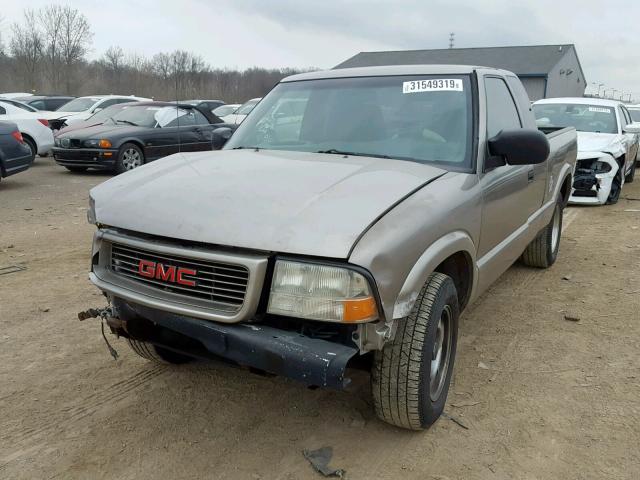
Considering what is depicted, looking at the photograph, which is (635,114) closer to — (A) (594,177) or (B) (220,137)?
(A) (594,177)

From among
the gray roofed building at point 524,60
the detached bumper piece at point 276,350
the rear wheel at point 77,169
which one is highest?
the gray roofed building at point 524,60

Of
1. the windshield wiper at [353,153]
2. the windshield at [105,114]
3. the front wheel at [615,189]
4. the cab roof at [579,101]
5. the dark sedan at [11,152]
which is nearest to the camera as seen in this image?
the windshield wiper at [353,153]

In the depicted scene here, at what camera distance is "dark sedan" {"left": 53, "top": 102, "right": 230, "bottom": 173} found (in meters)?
11.1

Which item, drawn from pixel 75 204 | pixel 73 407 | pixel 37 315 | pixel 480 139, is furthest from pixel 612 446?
pixel 75 204

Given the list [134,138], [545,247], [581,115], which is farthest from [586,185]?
[134,138]

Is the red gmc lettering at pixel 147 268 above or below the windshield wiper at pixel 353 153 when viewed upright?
below

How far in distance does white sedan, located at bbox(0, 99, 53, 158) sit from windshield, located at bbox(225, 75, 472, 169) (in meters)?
10.4

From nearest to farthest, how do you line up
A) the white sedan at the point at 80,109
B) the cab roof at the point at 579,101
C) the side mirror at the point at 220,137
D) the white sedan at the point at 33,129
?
the side mirror at the point at 220,137 → the cab roof at the point at 579,101 → the white sedan at the point at 33,129 → the white sedan at the point at 80,109

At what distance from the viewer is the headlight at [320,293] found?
2.23m

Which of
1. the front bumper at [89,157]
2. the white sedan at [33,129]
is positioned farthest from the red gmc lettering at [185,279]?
the white sedan at [33,129]

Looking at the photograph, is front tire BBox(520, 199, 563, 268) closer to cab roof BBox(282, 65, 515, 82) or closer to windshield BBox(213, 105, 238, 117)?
cab roof BBox(282, 65, 515, 82)

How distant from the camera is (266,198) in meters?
2.54

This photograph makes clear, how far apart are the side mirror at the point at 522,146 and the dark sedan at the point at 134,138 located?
8260 millimetres

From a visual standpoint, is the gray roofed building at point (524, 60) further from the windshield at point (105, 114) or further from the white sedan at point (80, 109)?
the windshield at point (105, 114)
